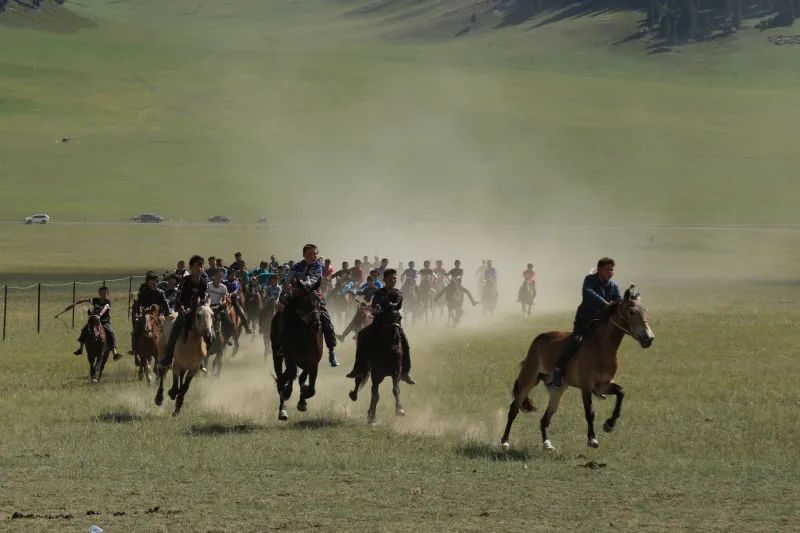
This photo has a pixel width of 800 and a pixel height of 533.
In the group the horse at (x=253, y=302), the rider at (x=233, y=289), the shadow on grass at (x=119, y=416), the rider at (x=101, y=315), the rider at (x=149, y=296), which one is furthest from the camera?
the horse at (x=253, y=302)

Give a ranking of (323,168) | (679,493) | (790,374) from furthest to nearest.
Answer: (323,168) < (790,374) < (679,493)

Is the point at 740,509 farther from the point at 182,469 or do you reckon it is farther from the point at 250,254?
the point at 250,254

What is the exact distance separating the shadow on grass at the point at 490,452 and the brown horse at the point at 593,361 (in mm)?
206

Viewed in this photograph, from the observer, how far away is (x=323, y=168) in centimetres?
16438

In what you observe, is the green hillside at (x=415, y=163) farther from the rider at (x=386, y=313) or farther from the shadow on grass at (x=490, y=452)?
the shadow on grass at (x=490, y=452)

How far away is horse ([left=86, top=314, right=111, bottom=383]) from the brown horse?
11.6 metres

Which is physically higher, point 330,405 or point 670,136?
point 670,136

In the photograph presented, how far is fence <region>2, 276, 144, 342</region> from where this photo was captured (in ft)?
140

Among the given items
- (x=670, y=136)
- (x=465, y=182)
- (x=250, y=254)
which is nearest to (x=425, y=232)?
(x=250, y=254)

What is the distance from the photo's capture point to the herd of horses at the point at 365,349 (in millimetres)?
17859

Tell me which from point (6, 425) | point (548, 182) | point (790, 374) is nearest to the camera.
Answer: point (6, 425)

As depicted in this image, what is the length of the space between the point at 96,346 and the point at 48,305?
26018mm

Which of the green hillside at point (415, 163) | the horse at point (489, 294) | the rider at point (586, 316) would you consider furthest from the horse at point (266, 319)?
the green hillside at point (415, 163)

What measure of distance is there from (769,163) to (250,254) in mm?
82396
